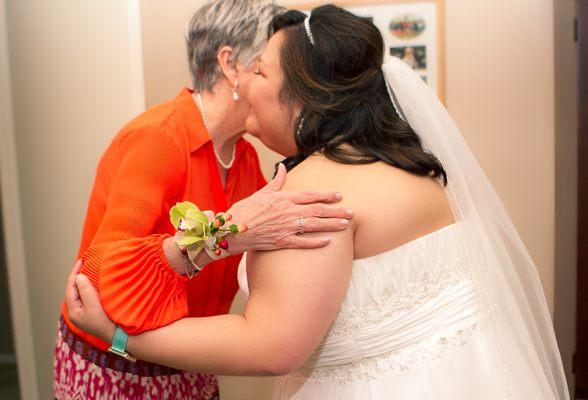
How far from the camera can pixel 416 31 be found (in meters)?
2.34

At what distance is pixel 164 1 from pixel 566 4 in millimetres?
1510

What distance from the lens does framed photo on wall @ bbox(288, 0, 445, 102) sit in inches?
91.6

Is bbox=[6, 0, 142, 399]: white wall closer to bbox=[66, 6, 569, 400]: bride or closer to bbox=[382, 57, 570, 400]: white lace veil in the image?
bbox=[66, 6, 569, 400]: bride

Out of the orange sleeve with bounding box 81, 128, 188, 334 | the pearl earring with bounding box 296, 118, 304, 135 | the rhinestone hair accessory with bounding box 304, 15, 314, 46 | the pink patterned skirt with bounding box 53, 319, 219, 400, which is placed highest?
the rhinestone hair accessory with bounding box 304, 15, 314, 46

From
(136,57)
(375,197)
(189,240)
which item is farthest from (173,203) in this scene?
(136,57)

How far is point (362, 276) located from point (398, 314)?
0.11 metres

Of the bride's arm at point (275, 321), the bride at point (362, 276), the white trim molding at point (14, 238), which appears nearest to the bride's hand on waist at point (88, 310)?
the bride at point (362, 276)

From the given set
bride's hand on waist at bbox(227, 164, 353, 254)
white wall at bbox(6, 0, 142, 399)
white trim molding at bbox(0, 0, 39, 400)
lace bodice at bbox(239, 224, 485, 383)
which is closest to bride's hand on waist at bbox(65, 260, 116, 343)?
bride's hand on waist at bbox(227, 164, 353, 254)

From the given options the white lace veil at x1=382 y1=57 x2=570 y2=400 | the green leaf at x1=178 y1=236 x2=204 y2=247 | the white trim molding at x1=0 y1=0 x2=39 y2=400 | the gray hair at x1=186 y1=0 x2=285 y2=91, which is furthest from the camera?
the white trim molding at x1=0 y1=0 x2=39 y2=400

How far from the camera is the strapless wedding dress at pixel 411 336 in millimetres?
1278

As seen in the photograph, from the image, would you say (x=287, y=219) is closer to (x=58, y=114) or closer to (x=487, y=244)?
(x=487, y=244)

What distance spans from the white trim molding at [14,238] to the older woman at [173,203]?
2.77 feet

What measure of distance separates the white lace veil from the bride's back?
166mm

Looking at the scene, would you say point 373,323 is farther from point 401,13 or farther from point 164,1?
point 164,1
